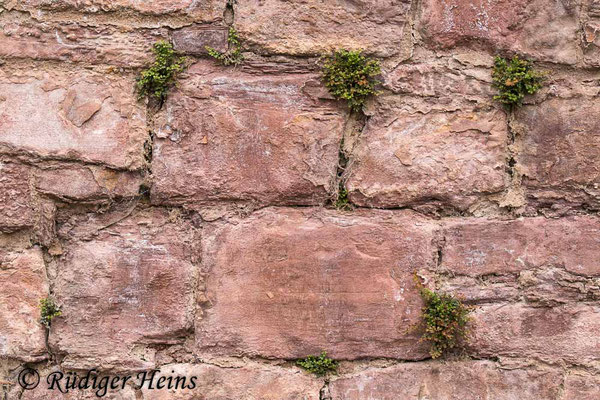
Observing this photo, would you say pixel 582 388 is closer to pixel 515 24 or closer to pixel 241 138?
pixel 515 24

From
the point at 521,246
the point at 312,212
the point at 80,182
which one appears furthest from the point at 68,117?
the point at 521,246

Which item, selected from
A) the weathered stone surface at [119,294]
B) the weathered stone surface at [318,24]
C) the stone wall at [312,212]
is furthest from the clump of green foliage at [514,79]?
the weathered stone surface at [119,294]

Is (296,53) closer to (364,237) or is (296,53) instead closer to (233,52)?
(233,52)

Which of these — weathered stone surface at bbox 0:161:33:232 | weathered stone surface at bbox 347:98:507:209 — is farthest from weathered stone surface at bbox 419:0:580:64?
weathered stone surface at bbox 0:161:33:232

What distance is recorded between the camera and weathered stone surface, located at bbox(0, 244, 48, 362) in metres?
1.67

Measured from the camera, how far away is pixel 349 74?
1.66 metres

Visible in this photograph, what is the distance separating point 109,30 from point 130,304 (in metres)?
0.78

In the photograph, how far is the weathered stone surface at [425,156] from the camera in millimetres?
1693

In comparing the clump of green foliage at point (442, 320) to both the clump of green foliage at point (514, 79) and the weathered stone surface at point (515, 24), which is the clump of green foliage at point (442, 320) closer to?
the clump of green foliage at point (514, 79)

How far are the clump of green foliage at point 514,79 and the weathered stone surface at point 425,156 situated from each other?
60 mm

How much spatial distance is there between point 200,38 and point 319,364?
3.26 ft

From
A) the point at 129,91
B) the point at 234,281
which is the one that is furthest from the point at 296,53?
the point at 234,281

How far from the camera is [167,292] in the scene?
5.55 feet

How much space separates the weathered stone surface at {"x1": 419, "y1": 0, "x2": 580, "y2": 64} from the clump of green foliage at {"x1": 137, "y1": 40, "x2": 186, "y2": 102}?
728mm
